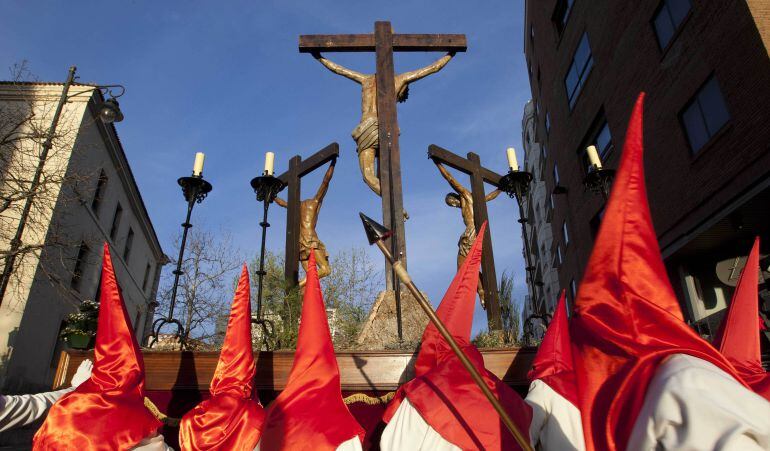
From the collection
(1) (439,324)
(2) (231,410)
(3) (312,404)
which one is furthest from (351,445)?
(1) (439,324)

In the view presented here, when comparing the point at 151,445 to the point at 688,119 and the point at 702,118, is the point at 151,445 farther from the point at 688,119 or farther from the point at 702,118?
the point at 688,119

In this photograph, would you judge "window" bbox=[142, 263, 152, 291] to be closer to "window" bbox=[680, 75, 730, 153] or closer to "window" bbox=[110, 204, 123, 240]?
"window" bbox=[110, 204, 123, 240]

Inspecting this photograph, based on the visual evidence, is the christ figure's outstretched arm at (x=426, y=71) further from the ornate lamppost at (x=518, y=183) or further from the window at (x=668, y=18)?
the window at (x=668, y=18)

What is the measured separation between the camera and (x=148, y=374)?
4441mm

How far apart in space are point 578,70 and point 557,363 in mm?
16234

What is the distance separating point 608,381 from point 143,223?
27195 mm

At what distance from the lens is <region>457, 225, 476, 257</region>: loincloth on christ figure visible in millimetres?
7432

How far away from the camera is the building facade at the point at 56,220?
39.2 feet

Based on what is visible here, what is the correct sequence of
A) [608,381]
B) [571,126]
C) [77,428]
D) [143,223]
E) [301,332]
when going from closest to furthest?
[608,381], [77,428], [301,332], [571,126], [143,223]

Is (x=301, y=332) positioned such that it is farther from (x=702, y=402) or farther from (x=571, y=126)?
(x=571, y=126)

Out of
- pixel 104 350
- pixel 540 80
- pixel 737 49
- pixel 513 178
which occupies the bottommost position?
pixel 104 350

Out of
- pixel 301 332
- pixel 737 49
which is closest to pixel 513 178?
pixel 301 332

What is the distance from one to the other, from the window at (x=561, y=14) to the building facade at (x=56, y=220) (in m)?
16.0

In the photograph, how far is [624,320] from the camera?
1.71m
